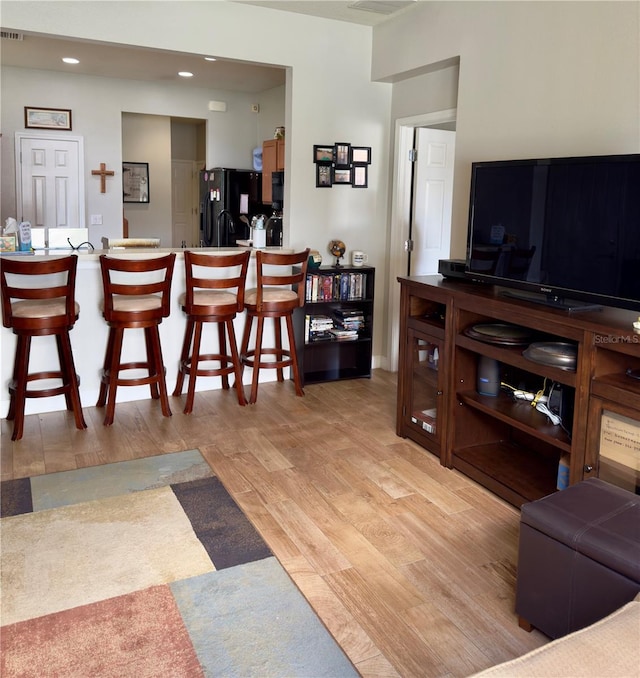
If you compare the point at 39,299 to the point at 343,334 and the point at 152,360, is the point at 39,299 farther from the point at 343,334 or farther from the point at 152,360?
the point at 343,334

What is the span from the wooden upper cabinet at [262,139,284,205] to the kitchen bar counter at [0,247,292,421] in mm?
1999

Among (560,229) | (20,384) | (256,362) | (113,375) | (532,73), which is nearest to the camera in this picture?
(560,229)

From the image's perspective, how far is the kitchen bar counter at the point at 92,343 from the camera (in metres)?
4.27

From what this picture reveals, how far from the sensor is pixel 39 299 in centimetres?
393

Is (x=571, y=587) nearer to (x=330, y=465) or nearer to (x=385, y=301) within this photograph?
(x=330, y=465)

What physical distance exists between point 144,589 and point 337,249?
3.35 meters

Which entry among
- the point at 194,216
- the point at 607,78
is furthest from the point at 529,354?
the point at 194,216

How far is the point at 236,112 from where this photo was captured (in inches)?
311

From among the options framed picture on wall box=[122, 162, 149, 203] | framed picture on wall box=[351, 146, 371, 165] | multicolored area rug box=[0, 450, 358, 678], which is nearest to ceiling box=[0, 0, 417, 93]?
framed picture on wall box=[351, 146, 371, 165]

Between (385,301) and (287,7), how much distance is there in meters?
2.39

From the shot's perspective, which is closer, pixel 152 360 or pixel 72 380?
pixel 72 380

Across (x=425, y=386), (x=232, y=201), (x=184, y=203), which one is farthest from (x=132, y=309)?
(x=184, y=203)

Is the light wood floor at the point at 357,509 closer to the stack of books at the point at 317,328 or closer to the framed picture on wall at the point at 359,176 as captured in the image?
the stack of books at the point at 317,328

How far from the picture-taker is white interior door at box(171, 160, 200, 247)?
8.95 meters
